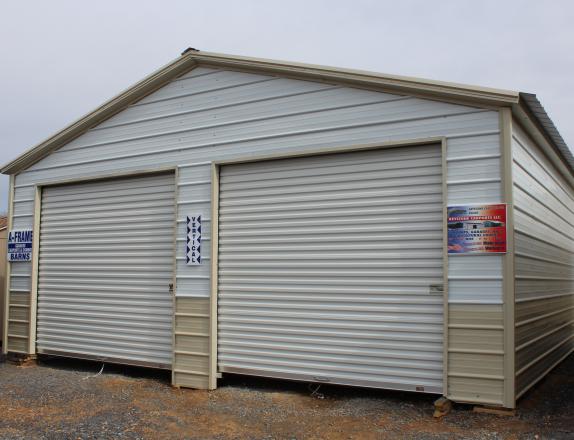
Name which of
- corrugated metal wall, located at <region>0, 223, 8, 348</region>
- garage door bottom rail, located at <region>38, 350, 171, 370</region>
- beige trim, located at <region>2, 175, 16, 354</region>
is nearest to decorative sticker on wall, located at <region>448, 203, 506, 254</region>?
garage door bottom rail, located at <region>38, 350, 171, 370</region>

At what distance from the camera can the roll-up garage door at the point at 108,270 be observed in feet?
29.0

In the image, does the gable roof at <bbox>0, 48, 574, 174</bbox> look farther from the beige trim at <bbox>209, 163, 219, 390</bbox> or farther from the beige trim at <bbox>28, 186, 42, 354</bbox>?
the beige trim at <bbox>209, 163, 219, 390</bbox>

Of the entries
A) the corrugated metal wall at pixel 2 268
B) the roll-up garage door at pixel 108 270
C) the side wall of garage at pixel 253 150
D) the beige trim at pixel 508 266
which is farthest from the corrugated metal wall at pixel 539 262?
the corrugated metal wall at pixel 2 268

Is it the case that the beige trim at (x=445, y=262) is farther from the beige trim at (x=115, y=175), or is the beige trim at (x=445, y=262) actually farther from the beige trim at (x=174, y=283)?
the beige trim at (x=115, y=175)

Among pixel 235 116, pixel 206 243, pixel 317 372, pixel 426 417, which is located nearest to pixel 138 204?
pixel 206 243

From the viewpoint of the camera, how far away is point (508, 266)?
20.8ft

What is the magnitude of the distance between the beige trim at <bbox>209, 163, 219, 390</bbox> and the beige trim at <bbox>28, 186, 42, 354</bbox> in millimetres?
3790

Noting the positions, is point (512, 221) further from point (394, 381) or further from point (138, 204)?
point (138, 204)

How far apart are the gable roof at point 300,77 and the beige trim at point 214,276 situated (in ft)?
5.09

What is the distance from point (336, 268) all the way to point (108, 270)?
154 inches

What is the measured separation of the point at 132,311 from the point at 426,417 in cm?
470

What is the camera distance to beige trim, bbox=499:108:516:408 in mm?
6215

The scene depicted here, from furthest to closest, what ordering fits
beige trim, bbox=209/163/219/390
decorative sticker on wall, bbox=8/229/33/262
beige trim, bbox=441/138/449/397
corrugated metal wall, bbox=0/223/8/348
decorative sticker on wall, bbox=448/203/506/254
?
corrugated metal wall, bbox=0/223/8/348, decorative sticker on wall, bbox=8/229/33/262, beige trim, bbox=209/163/219/390, beige trim, bbox=441/138/449/397, decorative sticker on wall, bbox=448/203/506/254

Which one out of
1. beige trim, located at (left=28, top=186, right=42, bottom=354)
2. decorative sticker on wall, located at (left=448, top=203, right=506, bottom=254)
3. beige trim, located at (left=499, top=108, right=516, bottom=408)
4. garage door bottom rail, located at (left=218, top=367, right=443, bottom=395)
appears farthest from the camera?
beige trim, located at (left=28, top=186, right=42, bottom=354)
